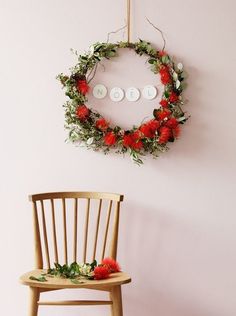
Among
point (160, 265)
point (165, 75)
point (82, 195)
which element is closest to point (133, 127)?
point (165, 75)

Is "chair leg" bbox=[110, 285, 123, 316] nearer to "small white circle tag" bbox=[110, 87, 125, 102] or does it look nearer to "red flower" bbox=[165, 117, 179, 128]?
"red flower" bbox=[165, 117, 179, 128]

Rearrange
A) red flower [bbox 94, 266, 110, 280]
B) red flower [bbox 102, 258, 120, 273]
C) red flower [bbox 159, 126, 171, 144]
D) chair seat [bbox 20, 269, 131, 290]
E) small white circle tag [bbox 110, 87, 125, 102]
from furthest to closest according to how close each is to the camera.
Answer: small white circle tag [bbox 110, 87, 125, 102], red flower [bbox 159, 126, 171, 144], red flower [bbox 102, 258, 120, 273], red flower [bbox 94, 266, 110, 280], chair seat [bbox 20, 269, 131, 290]

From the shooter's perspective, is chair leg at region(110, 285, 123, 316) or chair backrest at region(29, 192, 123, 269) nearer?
chair leg at region(110, 285, 123, 316)

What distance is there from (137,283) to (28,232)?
0.67m

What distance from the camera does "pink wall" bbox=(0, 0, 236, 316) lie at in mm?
2869

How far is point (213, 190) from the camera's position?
113 inches

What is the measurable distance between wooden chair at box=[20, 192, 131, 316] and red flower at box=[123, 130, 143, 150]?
29cm

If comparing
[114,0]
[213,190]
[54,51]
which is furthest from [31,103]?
[213,190]

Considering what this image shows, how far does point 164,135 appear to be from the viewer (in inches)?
108

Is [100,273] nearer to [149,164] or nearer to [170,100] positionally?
[149,164]

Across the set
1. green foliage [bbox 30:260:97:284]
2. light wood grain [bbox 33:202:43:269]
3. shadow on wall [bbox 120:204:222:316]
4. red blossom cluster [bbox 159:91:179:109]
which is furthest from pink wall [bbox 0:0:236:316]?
green foliage [bbox 30:260:97:284]

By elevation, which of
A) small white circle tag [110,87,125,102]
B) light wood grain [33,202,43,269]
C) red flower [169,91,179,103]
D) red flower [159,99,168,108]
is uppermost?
small white circle tag [110,87,125,102]

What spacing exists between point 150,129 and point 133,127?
12cm

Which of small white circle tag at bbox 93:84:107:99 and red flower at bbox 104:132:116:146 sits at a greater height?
small white circle tag at bbox 93:84:107:99
